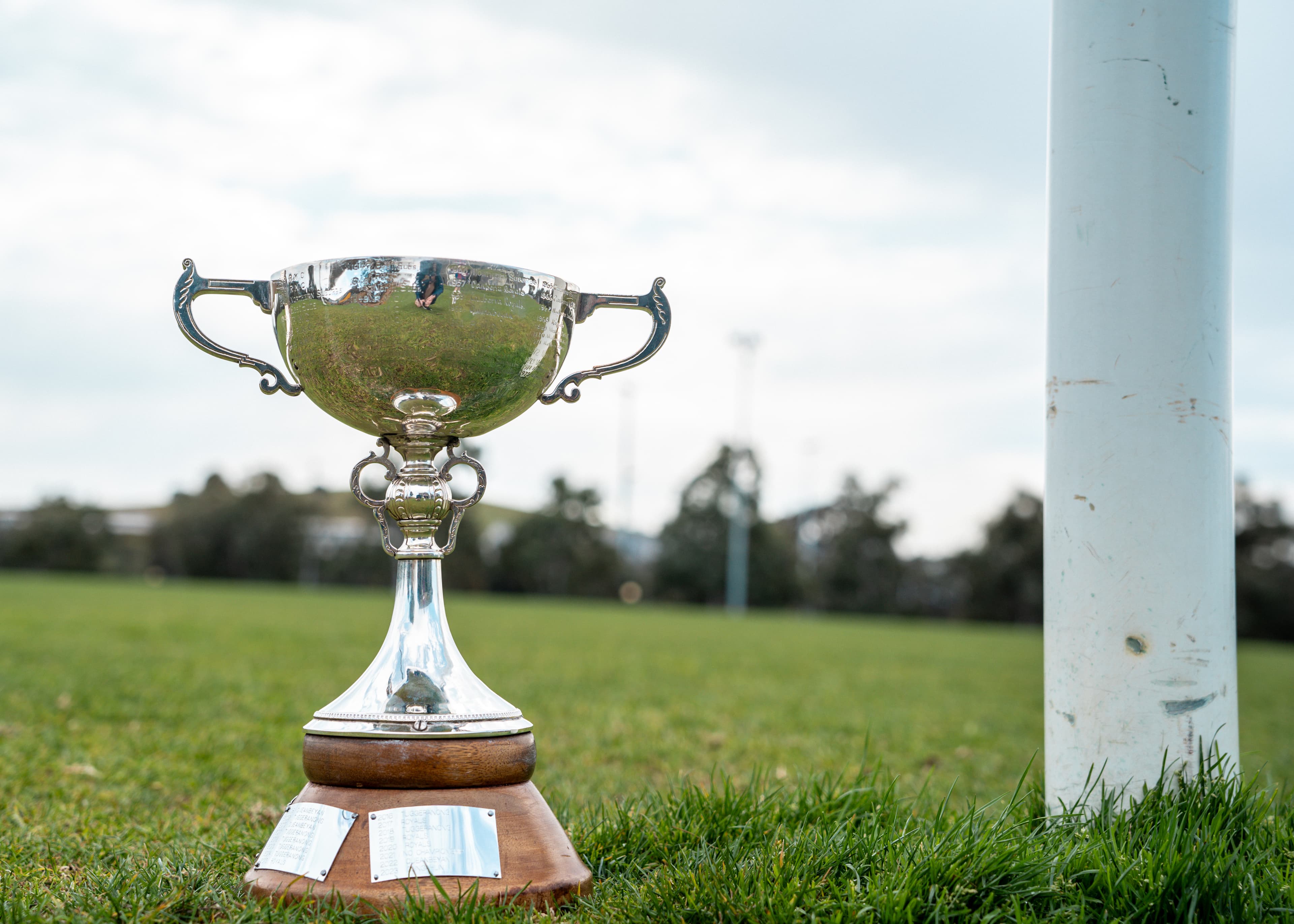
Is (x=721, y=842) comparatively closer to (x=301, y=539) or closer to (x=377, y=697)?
(x=377, y=697)

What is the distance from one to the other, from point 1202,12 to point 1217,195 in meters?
0.36

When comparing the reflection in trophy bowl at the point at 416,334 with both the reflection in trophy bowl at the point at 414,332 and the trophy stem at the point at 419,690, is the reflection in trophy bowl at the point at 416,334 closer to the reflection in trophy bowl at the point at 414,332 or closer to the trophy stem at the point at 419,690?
the reflection in trophy bowl at the point at 414,332

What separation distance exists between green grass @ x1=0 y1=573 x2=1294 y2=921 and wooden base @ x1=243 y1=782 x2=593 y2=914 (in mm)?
51


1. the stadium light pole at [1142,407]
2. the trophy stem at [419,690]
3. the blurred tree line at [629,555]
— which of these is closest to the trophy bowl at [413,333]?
the trophy stem at [419,690]

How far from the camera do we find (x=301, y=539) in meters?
54.1

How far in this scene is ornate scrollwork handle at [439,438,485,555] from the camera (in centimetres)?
196

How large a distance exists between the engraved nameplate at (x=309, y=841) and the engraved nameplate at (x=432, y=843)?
0.06 metres

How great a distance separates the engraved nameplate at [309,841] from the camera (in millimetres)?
1676

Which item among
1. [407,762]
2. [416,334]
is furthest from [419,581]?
[416,334]

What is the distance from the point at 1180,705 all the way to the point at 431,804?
1.36 m

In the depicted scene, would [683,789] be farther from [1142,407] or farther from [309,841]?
[1142,407]

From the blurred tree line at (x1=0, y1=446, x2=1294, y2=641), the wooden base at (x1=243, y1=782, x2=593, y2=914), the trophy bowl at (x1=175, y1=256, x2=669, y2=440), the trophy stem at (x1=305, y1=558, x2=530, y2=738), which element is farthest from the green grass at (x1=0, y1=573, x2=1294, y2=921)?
the blurred tree line at (x1=0, y1=446, x2=1294, y2=641)

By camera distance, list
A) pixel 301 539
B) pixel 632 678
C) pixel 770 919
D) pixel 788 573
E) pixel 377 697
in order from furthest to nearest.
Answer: pixel 301 539 < pixel 788 573 < pixel 632 678 < pixel 377 697 < pixel 770 919

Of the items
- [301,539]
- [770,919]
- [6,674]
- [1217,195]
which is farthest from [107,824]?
[301,539]
